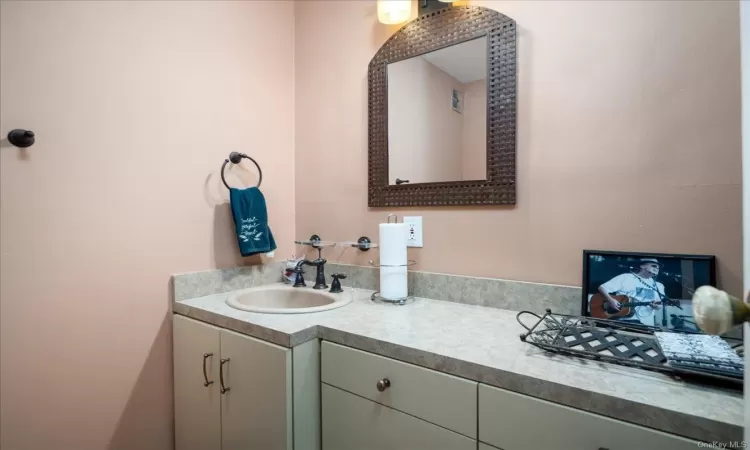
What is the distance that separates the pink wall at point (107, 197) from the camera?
3.63 ft

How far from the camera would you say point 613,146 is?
1.12m

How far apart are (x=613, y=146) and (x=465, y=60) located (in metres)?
0.59

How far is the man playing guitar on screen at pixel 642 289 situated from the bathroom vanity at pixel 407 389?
0.30 meters

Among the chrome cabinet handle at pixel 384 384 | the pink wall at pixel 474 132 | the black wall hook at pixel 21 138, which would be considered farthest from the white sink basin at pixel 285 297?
the black wall hook at pixel 21 138

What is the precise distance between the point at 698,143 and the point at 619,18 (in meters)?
0.43

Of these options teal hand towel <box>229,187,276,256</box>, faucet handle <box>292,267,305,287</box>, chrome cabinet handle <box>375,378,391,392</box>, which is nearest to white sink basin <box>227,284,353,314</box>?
faucet handle <box>292,267,305,287</box>

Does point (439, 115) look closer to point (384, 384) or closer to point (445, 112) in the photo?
point (445, 112)

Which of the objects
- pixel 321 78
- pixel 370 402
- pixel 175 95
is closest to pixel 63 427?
pixel 370 402

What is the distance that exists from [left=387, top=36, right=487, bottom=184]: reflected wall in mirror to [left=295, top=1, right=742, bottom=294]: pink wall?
0.14 meters

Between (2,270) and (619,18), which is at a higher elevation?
(619,18)

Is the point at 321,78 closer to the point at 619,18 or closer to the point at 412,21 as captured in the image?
the point at 412,21

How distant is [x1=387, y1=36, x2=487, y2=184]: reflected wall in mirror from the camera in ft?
4.41

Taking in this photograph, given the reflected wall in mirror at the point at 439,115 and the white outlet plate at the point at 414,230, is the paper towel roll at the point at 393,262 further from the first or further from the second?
the reflected wall in mirror at the point at 439,115

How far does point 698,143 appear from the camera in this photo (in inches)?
39.7
